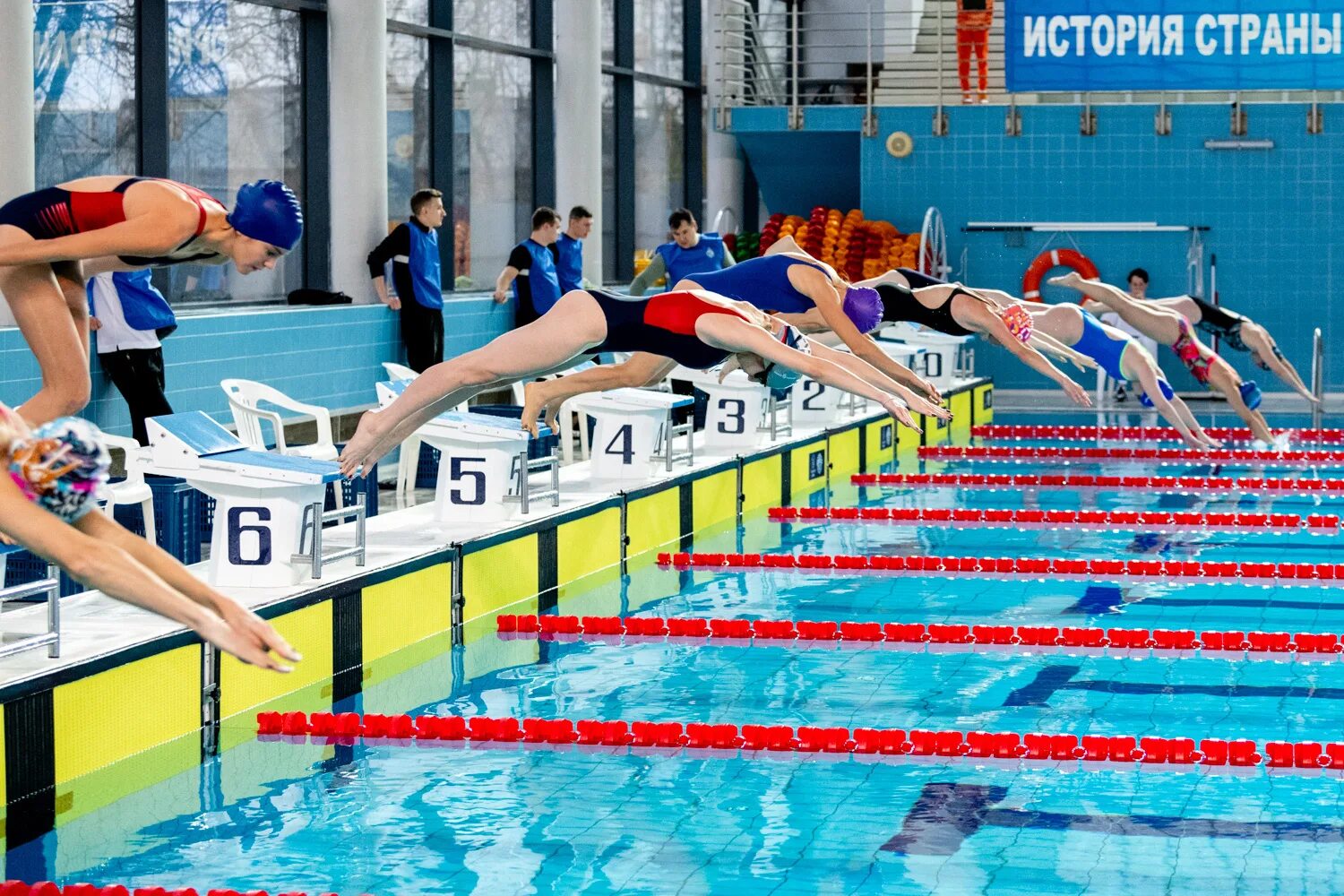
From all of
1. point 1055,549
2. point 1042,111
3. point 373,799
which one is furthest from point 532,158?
point 373,799

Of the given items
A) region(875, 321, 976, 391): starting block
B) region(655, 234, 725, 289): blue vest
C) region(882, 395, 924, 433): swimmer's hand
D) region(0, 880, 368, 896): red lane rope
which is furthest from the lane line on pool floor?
region(0, 880, 368, 896): red lane rope

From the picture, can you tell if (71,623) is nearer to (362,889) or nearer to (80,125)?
(362,889)

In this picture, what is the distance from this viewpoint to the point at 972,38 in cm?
1673

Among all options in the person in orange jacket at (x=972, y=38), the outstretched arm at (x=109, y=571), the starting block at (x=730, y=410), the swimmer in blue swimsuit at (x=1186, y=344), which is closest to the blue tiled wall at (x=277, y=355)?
the starting block at (x=730, y=410)

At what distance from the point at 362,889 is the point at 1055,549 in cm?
549

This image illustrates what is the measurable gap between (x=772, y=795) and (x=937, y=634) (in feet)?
6.73

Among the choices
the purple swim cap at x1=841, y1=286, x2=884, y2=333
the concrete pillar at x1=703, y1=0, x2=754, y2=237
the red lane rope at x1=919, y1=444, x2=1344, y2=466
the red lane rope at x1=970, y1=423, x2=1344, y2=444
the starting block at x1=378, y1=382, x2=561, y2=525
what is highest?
the concrete pillar at x1=703, y1=0, x2=754, y2=237

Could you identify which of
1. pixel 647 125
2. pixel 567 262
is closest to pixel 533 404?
pixel 567 262

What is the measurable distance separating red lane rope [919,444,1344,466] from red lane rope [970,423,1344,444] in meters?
0.60

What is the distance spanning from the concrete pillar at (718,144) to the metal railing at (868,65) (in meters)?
0.02

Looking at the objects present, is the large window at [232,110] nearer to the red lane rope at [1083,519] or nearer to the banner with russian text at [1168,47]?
the red lane rope at [1083,519]

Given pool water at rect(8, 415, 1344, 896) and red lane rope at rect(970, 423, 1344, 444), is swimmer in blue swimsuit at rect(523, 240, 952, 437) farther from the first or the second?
red lane rope at rect(970, 423, 1344, 444)

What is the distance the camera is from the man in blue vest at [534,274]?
11.7m

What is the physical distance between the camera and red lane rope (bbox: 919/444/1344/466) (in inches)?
489
